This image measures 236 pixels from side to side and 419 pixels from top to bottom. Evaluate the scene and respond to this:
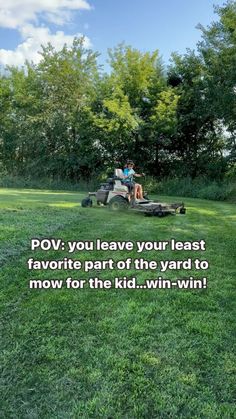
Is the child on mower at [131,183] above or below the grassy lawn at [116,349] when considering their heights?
above

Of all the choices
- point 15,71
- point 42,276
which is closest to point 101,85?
point 15,71

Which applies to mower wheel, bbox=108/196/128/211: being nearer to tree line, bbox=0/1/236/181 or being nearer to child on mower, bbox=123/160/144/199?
child on mower, bbox=123/160/144/199

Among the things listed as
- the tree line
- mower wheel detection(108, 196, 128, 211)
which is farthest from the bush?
mower wheel detection(108, 196, 128, 211)

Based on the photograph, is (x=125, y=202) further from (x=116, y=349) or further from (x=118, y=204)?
(x=116, y=349)

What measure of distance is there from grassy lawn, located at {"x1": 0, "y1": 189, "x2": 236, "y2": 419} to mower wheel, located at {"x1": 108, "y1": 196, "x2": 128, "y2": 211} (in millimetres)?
4663

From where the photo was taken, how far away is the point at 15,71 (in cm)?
2677

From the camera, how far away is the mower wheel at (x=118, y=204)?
351 inches

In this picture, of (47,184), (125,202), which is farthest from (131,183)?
(47,184)

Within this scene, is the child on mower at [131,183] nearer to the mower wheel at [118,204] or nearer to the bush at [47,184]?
the mower wheel at [118,204]

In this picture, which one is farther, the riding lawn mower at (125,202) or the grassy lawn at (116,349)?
the riding lawn mower at (125,202)

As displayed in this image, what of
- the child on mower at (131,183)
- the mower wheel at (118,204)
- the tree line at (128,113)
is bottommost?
the mower wheel at (118,204)

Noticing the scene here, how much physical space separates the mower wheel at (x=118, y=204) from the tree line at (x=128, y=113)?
987 centimetres

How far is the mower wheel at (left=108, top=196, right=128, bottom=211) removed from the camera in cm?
891

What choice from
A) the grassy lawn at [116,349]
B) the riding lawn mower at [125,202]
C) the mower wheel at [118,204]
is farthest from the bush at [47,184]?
the grassy lawn at [116,349]
